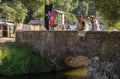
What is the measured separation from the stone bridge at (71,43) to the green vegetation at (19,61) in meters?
0.88

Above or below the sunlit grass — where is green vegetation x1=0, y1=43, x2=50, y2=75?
above

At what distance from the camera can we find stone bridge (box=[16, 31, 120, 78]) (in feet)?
74.3

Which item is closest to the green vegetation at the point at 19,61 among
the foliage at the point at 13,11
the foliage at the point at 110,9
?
the foliage at the point at 110,9

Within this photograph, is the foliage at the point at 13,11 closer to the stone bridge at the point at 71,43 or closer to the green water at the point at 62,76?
the stone bridge at the point at 71,43

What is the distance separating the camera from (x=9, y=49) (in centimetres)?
2814

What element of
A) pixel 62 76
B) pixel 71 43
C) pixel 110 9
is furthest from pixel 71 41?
pixel 110 9

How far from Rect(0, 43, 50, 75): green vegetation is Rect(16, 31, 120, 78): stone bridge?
0.88m

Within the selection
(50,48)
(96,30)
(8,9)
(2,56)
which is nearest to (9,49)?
(2,56)

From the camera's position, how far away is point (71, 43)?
26062 millimetres

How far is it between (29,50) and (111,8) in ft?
42.8

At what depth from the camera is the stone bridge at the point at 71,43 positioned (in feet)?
74.3

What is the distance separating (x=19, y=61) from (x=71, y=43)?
14.2 ft

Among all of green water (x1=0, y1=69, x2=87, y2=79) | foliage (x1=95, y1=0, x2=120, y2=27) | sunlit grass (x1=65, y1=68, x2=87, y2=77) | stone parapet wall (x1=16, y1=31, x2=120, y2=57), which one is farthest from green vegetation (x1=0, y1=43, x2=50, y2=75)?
foliage (x1=95, y1=0, x2=120, y2=27)

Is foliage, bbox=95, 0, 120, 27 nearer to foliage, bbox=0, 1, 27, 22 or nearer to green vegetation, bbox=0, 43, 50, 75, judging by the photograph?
green vegetation, bbox=0, 43, 50, 75
